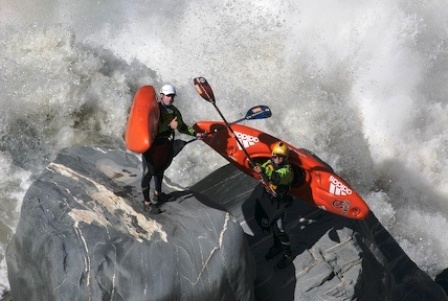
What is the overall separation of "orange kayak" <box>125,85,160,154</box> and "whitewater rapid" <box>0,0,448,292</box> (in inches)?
122

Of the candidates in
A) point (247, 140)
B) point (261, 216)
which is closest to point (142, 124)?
point (247, 140)

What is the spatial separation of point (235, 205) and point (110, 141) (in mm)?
2631

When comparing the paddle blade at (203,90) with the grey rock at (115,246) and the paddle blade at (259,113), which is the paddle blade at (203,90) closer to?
the paddle blade at (259,113)

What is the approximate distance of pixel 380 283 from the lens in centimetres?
552

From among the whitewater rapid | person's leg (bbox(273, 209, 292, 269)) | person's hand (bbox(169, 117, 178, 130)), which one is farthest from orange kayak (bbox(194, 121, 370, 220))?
the whitewater rapid

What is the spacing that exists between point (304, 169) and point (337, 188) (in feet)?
1.01

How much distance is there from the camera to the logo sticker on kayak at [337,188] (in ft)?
17.5

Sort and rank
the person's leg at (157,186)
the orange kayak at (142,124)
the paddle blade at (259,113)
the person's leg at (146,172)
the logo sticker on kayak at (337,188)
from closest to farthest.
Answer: the orange kayak at (142,124) < the person's leg at (146,172) < the person's leg at (157,186) < the paddle blade at (259,113) < the logo sticker on kayak at (337,188)

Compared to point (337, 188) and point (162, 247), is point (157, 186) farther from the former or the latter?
point (337, 188)

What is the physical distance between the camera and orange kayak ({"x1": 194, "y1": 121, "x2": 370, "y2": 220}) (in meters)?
5.35

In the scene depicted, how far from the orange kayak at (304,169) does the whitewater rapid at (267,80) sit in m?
2.47

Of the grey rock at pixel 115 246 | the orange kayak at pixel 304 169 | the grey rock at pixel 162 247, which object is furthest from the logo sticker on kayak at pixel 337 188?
the grey rock at pixel 115 246

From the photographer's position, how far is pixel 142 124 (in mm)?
4449

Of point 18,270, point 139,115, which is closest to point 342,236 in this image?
point 139,115
